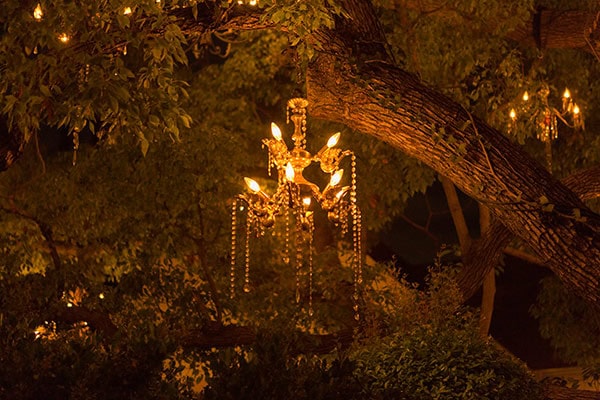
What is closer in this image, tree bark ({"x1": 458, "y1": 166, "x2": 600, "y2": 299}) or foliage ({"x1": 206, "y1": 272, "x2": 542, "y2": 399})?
foliage ({"x1": 206, "y1": 272, "x2": 542, "y2": 399})

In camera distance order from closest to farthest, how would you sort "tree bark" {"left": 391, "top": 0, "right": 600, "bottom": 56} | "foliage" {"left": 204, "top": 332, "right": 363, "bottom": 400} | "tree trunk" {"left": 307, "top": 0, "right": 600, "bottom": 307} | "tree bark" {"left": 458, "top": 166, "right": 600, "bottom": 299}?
"foliage" {"left": 204, "top": 332, "right": 363, "bottom": 400}, "tree trunk" {"left": 307, "top": 0, "right": 600, "bottom": 307}, "tree bark" {"left": 391, "top": 0, "right": 600, "bottom": 56}, "tree bark" {"left": 458, "top": 166, "right": 600, "bottom": 299}

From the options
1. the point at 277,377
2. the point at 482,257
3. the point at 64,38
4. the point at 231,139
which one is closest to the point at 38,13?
the point at 64,38

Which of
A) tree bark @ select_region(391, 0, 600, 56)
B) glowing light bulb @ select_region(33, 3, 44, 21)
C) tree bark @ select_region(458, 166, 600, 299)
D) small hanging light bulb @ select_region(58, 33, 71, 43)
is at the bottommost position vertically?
tree bark @ select_region(458, 166, 600, 299)

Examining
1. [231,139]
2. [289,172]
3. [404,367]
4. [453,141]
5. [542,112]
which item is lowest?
[404,367]

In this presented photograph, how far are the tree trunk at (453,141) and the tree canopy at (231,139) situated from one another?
0.04 feet

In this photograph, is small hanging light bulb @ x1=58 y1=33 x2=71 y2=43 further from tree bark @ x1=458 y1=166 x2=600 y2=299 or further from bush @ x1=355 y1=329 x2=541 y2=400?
tree bark @ x1=458 y1=166 x2=600 y2=299

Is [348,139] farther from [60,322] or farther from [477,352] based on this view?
[477,352]

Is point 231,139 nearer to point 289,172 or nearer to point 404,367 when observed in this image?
point 289,172

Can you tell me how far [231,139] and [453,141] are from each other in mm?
3950

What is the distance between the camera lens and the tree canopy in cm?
586

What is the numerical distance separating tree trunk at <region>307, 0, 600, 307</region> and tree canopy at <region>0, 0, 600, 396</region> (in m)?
0.01

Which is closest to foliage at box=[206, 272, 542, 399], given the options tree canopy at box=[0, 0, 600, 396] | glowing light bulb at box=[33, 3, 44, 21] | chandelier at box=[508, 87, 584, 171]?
tree canopy at box=[0, 0, 600, 396]

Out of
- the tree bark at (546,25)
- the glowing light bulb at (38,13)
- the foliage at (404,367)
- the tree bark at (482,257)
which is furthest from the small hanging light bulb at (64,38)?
the tree bark at (482,257)

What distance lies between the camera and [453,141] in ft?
19.6
